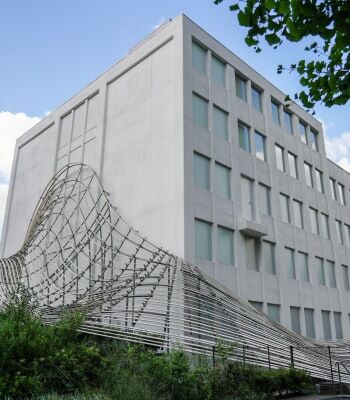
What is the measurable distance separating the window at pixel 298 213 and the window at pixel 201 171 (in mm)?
8665

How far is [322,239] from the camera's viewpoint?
29.6 m

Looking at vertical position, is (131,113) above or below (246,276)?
above

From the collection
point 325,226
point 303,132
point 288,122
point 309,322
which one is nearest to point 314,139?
point 303,132

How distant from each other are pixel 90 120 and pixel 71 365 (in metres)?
19.0

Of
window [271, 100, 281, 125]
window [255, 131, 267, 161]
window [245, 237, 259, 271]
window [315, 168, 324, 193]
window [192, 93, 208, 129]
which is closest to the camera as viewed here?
window [192, 93, 208, 129]

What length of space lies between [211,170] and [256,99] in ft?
28.7

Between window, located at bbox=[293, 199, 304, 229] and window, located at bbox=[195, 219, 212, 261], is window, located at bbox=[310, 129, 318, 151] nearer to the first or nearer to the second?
window, located at bbox=[293, 199, 304, 229]

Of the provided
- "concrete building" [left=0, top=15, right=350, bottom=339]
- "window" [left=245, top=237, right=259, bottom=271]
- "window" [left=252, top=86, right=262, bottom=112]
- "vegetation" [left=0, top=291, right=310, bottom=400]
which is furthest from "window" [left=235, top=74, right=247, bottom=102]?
"vegetation" [left=0, top=291, right=310, bottom=400]

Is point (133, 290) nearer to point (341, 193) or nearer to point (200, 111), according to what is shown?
point (200, 111)

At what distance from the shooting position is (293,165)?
29.8m

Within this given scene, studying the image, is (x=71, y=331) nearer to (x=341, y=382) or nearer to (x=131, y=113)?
(x=341, y=382)

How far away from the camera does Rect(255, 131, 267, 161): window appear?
26.3 m

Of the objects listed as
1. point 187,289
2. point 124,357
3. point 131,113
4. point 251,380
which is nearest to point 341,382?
point 251,380

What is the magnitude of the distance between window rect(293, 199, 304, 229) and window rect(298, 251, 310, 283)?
74.1 inches
